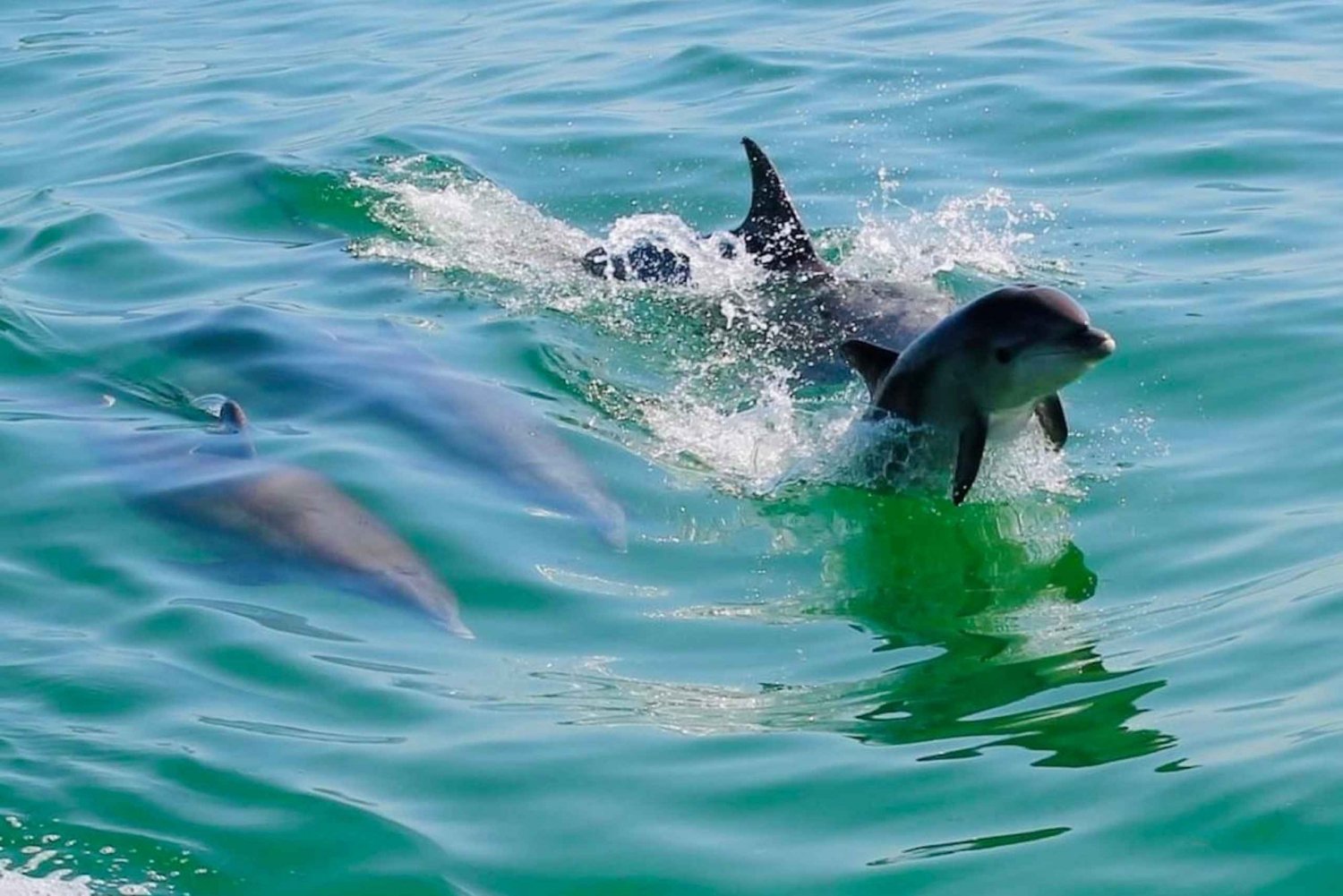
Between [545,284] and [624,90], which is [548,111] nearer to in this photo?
[624,90]

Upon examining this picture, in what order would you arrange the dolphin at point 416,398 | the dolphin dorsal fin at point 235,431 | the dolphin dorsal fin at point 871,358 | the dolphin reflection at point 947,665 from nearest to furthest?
1. the dolphin reflection at point 947,665
2. the dolphin at point 416,398
3. the dolphin dorsal fin at point 871,358
4. the dolphin dorsal fin at point 235,431

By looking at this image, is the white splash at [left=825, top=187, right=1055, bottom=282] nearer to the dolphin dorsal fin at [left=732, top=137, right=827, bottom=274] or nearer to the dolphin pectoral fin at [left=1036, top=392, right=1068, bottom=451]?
the dolphin dorsal fin at [left=732, top=137, right=827, bottom=274]

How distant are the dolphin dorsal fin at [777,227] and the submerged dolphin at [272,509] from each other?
11.5 ft

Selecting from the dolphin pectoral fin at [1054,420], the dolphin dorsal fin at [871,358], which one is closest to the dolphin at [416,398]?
the dolphin dorsal fin at [871,358]

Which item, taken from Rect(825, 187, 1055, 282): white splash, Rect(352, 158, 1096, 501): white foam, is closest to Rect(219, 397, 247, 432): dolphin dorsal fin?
Rect(352, 158, 1096, 501): white foam

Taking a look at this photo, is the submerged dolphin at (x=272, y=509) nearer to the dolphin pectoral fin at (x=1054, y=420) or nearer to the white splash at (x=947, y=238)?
the dolphin pectoral fin at (x=1054, y=420)

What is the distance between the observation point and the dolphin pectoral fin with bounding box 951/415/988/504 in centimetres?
890

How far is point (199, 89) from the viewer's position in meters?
18.9

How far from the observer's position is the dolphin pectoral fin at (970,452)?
8.90 meters

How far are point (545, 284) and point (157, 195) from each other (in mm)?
4145

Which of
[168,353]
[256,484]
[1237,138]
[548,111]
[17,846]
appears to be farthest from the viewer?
[548,111]

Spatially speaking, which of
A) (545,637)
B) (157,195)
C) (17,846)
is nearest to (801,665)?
(545,637)

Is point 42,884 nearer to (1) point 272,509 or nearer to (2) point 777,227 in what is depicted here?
(1) point 272,509

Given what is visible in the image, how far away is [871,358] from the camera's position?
9750 millimetres
